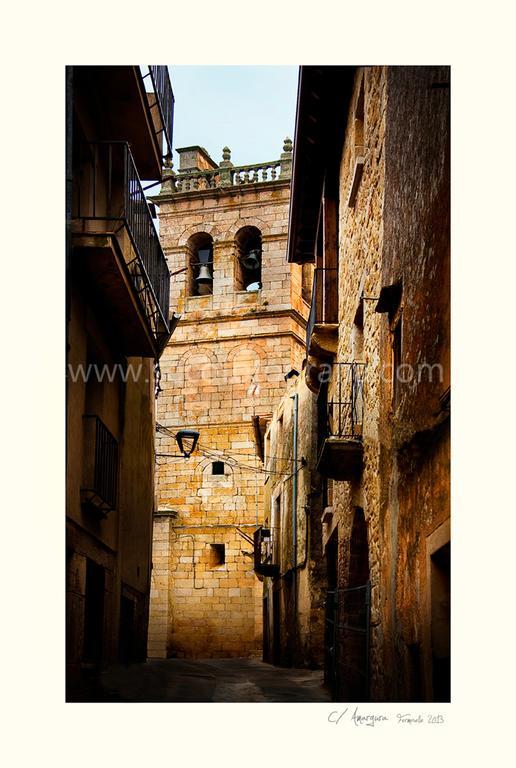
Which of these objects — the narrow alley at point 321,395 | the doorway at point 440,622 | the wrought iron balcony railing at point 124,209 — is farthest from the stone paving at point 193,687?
the wrought iron balcony railing at point 124,209

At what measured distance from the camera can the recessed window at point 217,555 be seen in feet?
99.1

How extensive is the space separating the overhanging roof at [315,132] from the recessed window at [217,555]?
1561cm

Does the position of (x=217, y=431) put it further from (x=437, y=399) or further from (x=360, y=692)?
(x=437, y=399)

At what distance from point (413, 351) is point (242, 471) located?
23732 millimetres

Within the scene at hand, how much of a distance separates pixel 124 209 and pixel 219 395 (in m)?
22.0

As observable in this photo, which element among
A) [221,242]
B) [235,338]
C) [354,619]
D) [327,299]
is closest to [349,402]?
[354,619]

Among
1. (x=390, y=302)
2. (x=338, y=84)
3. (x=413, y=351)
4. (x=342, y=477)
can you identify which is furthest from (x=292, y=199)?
(x=413, y=351)

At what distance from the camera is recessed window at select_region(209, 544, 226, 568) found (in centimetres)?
3020

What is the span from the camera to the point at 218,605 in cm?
2953

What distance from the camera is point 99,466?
32.7 ft

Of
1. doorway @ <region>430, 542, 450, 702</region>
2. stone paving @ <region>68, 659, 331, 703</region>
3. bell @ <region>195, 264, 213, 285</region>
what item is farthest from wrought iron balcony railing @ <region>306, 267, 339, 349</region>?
bell @ <region>195, 264, 213, 285</region>

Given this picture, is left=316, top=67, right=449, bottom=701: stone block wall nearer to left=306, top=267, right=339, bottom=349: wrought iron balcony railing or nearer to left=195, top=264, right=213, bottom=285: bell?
left=306, top=267, right=339, bottom=349: wrought iron balcony railing

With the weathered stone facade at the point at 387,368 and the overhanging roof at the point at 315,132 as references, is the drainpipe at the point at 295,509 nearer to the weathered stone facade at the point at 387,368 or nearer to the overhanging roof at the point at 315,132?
the overhanging roof at the point at 315,132

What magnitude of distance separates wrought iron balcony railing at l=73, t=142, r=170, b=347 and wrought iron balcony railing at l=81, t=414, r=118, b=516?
4.60ft
